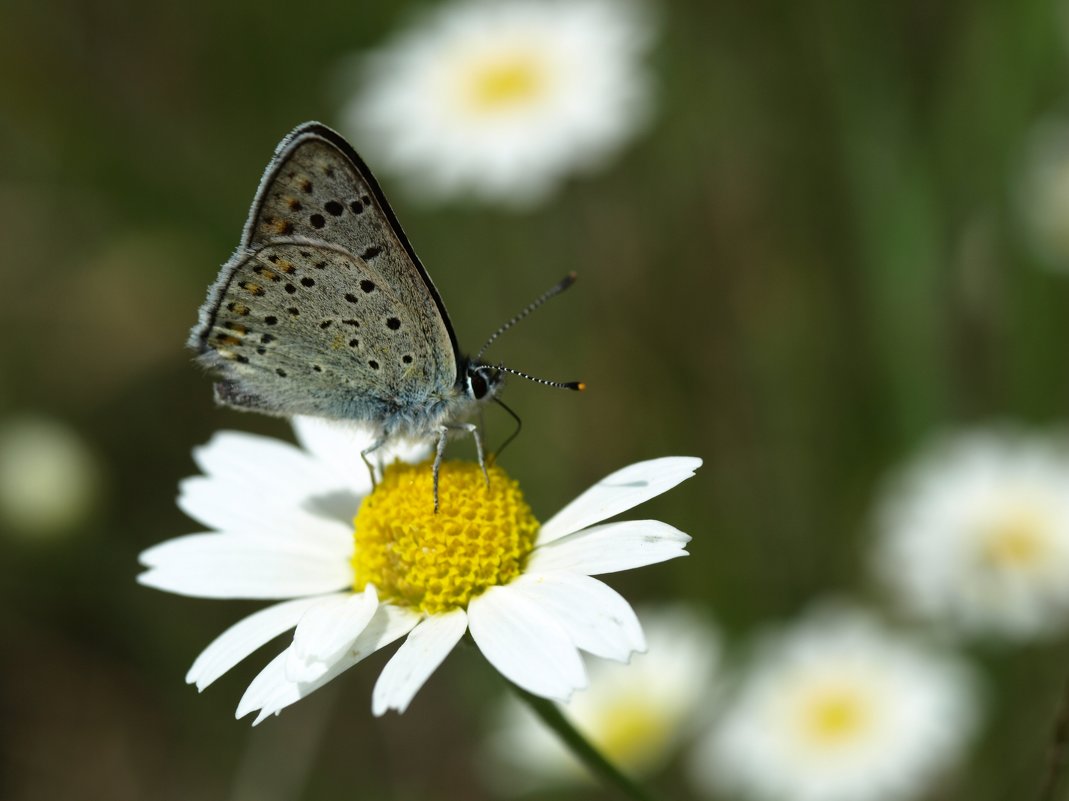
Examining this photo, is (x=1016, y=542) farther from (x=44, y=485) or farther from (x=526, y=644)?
(x=44, y=485)

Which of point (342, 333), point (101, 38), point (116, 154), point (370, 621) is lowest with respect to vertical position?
point (370, 621)

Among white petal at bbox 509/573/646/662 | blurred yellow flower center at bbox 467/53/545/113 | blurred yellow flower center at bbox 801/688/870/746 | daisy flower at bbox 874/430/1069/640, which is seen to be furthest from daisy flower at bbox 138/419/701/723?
blurred yellow flower center at bbox 467/53/545/113

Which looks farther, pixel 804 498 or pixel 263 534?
pixel 804 498

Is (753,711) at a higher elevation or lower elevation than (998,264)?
lower

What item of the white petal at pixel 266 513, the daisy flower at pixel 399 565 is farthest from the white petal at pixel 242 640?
the white petal at pixel 266 513

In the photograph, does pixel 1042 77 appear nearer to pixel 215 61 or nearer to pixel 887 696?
pixel 887 696

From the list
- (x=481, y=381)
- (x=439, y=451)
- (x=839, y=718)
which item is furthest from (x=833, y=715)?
(x=439, y=451)

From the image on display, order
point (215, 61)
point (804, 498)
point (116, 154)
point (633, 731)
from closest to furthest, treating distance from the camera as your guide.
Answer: point (633, 731), point (804, 498), point (116, 154), point (215, 61)

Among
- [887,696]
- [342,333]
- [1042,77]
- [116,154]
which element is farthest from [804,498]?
[116,154]

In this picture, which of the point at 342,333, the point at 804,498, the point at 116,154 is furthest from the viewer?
the point at 116,154
